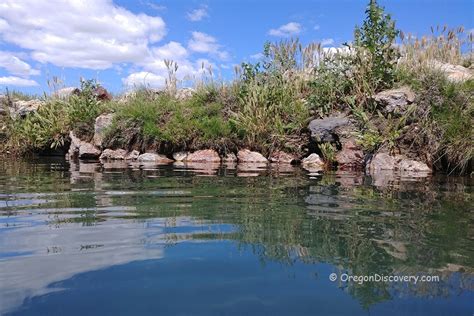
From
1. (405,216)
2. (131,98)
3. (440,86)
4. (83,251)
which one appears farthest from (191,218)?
(131,98)

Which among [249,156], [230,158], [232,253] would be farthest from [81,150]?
[232,253]

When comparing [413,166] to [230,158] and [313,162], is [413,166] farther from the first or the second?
[230,158]

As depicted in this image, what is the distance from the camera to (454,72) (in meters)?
11.5

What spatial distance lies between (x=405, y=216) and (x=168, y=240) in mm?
2391

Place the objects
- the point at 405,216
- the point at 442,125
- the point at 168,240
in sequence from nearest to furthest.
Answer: the point at 168,240, the point at 405,216, the point at 442,125

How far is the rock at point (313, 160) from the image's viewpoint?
10911mm

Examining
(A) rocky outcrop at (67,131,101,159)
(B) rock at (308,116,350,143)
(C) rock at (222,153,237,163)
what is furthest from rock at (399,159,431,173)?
(A) rocky outcrop at (67,131,101,159)

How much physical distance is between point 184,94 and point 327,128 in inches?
245

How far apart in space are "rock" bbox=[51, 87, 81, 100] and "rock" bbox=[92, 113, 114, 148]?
3.10 meters

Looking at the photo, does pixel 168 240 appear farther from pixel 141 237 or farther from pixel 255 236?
pixel 255 236

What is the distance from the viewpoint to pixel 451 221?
4.00 m

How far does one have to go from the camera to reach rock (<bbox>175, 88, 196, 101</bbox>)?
15.0 m

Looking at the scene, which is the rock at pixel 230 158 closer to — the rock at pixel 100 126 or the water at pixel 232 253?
the rock at pixel 100 126

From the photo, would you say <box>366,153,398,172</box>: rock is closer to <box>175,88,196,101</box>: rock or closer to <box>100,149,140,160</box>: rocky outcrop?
<box>100,149,140,160</box>: rocky outcrop
